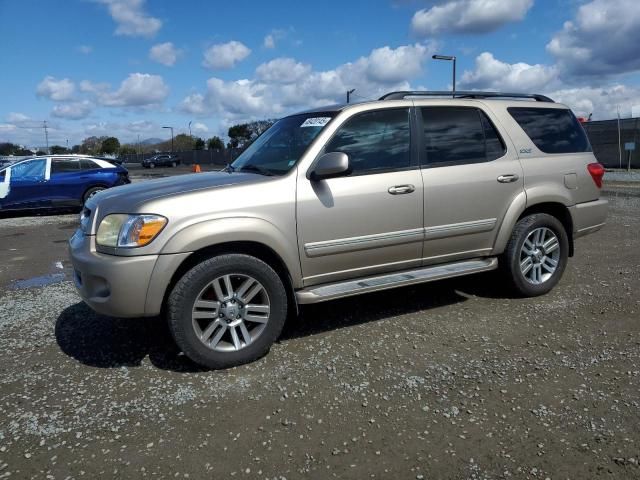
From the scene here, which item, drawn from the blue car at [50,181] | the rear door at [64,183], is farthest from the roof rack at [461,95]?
the rear door at [64,183]

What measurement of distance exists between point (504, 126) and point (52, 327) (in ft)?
14.9

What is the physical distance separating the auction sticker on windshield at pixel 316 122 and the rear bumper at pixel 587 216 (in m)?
2.72

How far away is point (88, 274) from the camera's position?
3.59 metres

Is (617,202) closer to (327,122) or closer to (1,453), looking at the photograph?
(327,122)

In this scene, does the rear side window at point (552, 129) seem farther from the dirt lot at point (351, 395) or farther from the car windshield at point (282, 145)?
the car windshield at point (282, 145)

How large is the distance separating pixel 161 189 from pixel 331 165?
1279mm

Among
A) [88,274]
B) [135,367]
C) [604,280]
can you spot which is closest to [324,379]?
[135,367]

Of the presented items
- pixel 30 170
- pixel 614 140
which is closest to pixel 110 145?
pixel 614 140

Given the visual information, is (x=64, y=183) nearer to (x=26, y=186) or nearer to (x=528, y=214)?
(x=26, y=186)

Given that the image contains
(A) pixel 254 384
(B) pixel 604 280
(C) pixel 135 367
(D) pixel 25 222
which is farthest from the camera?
(D) pixel 25 222

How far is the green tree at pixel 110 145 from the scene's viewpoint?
111381 mm

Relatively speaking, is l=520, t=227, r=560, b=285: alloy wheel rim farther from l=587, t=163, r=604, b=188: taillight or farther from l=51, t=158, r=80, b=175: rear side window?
l=51, t=158, r=80, b=175: rear side window

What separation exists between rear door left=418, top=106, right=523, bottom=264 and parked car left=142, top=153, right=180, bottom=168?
5578 cm

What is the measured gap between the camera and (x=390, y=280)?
13.9 ft
